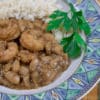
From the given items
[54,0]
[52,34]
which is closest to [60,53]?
[52,34]

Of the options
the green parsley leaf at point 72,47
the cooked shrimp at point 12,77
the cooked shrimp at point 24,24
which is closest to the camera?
the cooked shrimp at point 12,77

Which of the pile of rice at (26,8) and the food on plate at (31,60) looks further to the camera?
the pile of rice at (26,8)

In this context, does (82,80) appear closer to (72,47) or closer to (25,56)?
(72,47)

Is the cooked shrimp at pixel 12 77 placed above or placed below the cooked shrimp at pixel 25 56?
below

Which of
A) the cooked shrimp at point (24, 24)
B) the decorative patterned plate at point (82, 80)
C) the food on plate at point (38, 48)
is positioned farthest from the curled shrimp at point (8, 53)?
the decorative patterned plate at point (82, 80)

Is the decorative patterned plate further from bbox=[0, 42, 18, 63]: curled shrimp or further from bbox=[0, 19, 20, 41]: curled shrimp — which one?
bbox=[0, 19, 20, 41]: curled shrimp

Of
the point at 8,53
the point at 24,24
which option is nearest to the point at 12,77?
the point at 8,53

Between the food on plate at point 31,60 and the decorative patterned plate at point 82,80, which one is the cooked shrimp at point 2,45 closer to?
the food on plate at point 31,60
